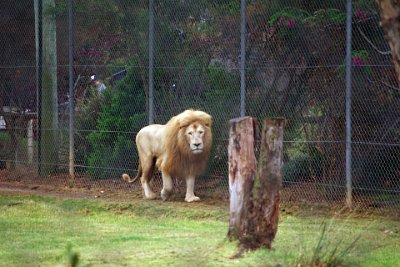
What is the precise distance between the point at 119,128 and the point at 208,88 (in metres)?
1.99

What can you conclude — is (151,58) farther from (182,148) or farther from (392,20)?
(392,20)

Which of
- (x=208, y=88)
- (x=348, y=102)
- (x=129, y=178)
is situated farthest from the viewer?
(x=129, y=178)

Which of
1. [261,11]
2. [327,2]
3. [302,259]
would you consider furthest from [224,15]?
[302,259]

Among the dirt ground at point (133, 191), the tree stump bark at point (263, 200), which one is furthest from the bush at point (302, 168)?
the tree stump bark at point (263, 200)

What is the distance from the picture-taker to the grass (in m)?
8.00

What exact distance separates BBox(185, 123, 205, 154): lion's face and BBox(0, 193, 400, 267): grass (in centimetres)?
81

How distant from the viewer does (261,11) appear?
1355cm

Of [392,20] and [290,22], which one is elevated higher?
[290,22]

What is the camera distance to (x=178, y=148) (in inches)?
543

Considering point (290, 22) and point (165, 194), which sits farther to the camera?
point (165, 194)

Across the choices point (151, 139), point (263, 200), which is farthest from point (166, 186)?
point (263, 200)

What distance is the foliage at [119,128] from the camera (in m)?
15.3

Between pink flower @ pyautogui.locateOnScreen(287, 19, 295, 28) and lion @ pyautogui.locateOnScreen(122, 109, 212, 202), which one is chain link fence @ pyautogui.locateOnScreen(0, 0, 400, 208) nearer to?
pink flower @ pyautogui.locateOnScreen(287, 19, 295, 28)

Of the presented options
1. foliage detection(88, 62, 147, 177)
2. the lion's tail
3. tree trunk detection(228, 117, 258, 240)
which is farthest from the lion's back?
tree trunk detection(228, 117, 258, 240)
